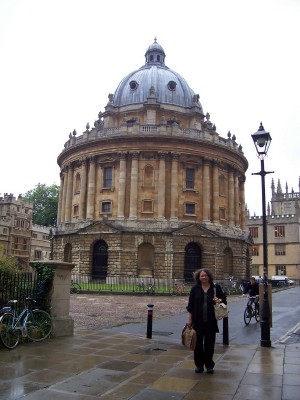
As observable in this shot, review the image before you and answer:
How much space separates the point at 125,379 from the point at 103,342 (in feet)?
11.6

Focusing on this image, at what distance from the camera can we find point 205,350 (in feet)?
23.7

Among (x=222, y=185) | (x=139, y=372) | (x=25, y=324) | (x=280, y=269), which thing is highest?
(x=222, y=185)

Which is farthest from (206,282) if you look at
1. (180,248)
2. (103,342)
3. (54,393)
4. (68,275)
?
(180,248)

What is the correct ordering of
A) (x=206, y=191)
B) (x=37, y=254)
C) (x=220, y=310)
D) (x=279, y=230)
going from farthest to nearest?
(x=37, y=254)
(x=279, y=230)
(x=206, y=191)
(x=220, y=310)

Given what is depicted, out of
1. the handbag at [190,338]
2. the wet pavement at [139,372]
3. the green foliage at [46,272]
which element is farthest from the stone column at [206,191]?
the handbag at [190,338]

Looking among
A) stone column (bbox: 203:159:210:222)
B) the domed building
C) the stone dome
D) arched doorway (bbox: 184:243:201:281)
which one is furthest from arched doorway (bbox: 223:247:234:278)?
the stone dome

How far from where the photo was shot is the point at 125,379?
21.9ft

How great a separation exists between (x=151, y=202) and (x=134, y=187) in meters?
2.23

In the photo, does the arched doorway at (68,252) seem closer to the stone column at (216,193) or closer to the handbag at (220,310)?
the stone column at (216,193)

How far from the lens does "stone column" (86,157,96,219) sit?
1686 inches

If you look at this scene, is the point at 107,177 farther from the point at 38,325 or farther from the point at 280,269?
the point at 280,269

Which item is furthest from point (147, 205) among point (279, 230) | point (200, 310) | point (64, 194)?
point (279, 230)

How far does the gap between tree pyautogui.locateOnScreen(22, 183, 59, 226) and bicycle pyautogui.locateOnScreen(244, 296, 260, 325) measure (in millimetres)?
65733

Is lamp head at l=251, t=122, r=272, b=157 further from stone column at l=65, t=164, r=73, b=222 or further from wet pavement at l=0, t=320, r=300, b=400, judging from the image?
stone column at l=65, t=164, r=73, b=222
